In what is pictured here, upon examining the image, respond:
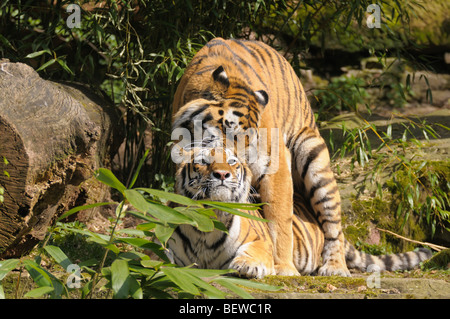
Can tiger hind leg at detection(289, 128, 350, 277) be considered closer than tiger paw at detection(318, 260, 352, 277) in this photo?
No

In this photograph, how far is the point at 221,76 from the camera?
424 cm

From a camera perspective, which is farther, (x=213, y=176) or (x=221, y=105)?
(x=221, y=105)

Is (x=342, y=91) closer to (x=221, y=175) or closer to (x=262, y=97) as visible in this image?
(x=262, y=97)

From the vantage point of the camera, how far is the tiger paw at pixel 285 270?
413 cm

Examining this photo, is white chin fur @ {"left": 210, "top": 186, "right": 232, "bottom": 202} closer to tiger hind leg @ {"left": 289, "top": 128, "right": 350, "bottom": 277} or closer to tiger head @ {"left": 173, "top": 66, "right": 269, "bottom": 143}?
tiger head @ {"left": 173, "top": 66, "right": 269, "bottom": 143}

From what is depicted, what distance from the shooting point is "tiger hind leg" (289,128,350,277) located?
4.80 m

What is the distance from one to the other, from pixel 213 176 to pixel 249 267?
1.96 ft

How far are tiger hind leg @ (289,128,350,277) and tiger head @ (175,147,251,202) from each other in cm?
118

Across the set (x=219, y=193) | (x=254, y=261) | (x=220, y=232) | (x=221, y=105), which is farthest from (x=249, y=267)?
(x=221, y=105)

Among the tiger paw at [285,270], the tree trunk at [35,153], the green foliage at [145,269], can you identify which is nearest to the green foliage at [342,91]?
the tiger paw at [285,270]

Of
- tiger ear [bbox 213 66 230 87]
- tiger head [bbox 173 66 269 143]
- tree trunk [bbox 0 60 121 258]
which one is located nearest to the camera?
tree trunk [bbox 0 60 121 258]

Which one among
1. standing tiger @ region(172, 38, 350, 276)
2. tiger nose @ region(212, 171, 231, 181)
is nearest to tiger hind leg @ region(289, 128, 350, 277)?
standing tiger @ region(172, 38, 350, 276)

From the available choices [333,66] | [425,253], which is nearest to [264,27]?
[333,66]
